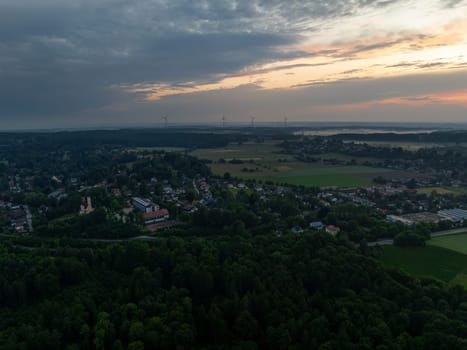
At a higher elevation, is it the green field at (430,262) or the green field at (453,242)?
the green field at (453,242)

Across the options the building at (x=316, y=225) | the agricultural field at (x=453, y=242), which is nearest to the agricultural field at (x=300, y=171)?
the building at (x=316, y=225)

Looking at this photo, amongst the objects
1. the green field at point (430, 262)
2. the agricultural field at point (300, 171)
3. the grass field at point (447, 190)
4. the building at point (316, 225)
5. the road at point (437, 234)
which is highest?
the agricultural field at point (300, 171)

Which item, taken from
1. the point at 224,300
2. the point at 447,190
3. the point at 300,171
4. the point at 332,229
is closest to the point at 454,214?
the point at 447,190

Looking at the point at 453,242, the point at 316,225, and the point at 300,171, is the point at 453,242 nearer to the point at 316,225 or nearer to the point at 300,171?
the point at 316,225

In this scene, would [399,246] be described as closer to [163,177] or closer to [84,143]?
[163,177]

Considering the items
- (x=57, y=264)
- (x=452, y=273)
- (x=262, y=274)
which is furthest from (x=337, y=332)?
(x=57, y=264)

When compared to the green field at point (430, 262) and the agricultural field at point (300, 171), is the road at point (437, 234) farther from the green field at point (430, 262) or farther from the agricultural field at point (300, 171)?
the agricultural field at point (300, 171)
